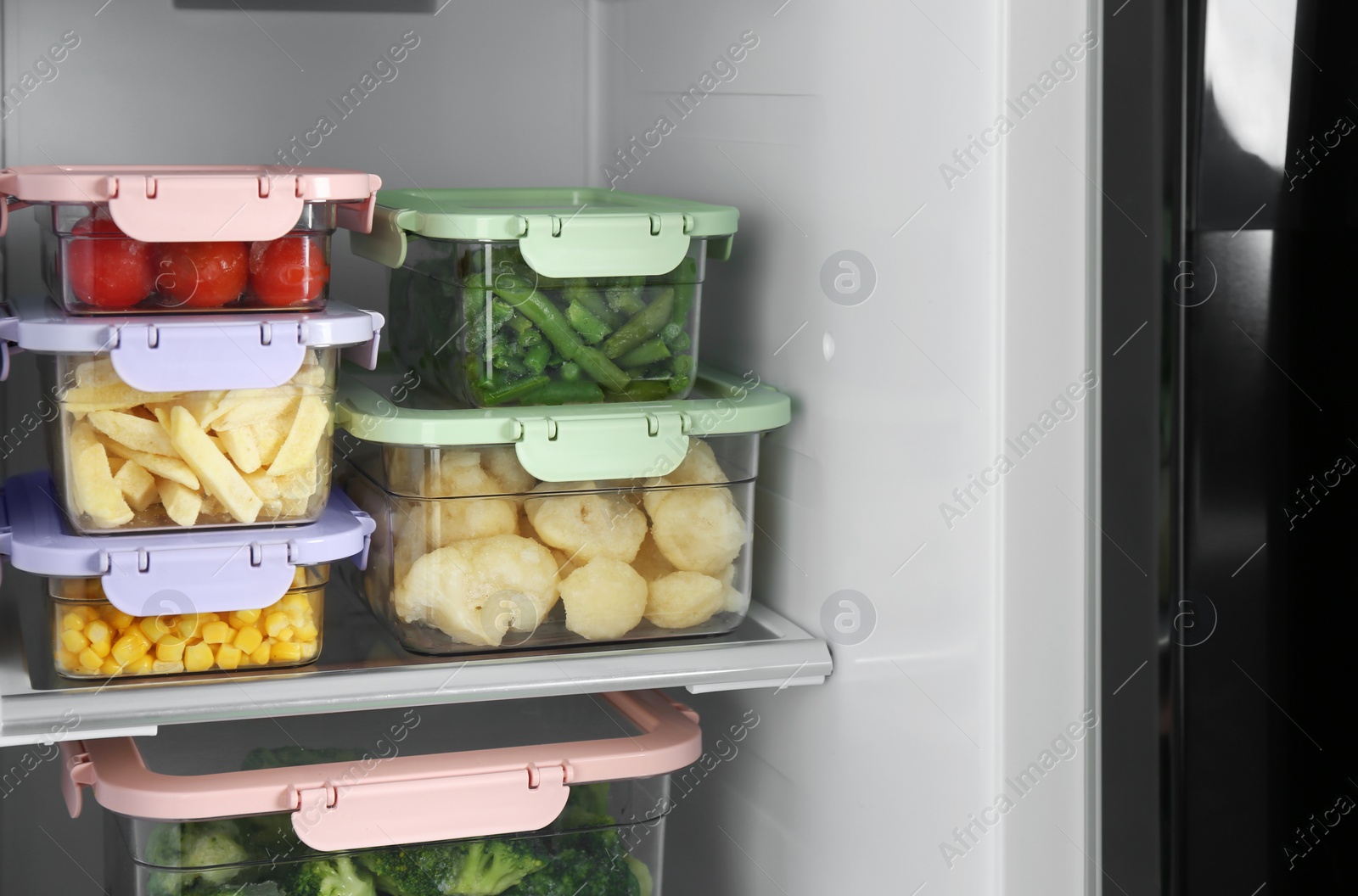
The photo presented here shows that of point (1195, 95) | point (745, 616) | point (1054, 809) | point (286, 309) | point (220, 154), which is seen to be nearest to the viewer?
point (1195, 95)

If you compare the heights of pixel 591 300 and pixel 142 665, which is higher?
pixel 591 300

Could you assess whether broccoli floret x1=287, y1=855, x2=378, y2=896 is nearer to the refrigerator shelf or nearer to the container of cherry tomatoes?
the refrigerator shelf

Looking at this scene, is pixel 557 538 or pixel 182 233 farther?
pixel 557 538

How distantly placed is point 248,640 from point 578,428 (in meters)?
0.27

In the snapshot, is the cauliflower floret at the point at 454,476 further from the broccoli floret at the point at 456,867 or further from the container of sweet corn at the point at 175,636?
the broccoli floret at the point at 456,867

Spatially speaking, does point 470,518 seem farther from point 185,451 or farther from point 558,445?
point 185,451

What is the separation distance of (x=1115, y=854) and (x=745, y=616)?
0.38m

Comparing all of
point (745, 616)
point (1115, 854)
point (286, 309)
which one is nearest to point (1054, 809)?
point (1115, 854)

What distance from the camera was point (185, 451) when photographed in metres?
0.92

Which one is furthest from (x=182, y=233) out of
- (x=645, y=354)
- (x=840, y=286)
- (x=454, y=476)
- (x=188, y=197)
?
(x=840, y=286)

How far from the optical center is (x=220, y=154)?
1.34 m

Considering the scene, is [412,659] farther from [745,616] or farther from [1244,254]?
[1244,254]

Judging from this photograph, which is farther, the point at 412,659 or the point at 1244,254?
the point at 412,659

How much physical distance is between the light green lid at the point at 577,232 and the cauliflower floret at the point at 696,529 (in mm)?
174
